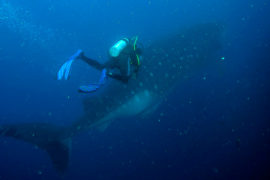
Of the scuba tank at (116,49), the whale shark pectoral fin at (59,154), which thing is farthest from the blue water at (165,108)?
the scuba tank at (116,49)

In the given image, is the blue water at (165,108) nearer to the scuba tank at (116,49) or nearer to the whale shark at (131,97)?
the whale shark at (131,97)

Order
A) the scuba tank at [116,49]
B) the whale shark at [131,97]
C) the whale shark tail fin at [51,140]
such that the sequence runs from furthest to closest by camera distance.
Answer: the whale shark at [131,97] < the whale shark tail fin at [51,140] < the scuba tank at [116,49]

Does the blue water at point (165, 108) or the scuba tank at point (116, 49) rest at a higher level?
the scuba tank at point (116, 49)

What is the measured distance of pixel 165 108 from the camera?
11.0m

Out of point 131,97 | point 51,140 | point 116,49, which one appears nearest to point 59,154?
point 51,140

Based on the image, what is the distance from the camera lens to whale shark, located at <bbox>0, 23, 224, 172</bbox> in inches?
342

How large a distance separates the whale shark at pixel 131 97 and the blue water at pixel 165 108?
131 centimetres

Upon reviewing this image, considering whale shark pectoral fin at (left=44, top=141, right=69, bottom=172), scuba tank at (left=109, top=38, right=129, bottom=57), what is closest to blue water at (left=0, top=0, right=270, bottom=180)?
whale shark pectoral fin at (left=44, top=141, right=69, bottom=172)

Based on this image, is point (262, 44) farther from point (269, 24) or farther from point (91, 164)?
point (91, 164)

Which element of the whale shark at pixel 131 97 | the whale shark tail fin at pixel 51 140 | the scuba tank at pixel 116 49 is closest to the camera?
the scuba tank at pixel 116 49

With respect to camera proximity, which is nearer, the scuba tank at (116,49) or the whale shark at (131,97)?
the scuba tank at (116,49)

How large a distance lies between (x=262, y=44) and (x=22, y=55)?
16.7 metres

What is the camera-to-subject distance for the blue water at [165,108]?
401 inches

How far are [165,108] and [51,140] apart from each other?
5.19 metres
